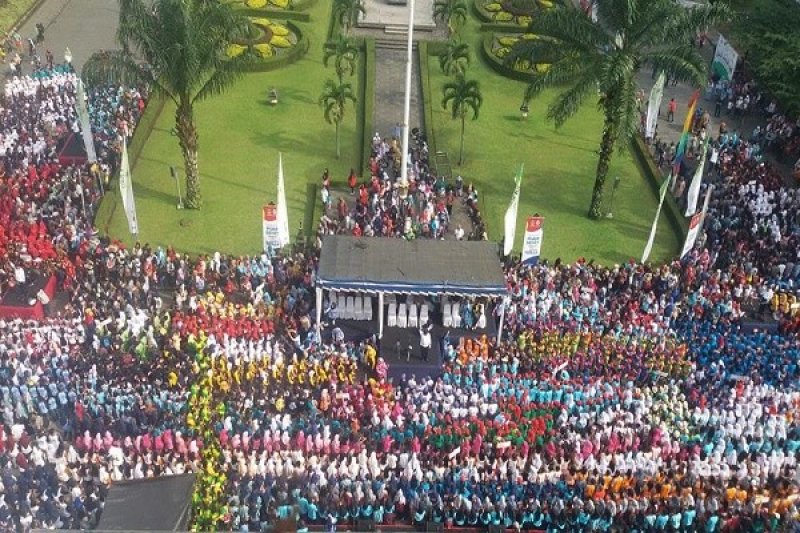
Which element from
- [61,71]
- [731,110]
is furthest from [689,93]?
[61,71]

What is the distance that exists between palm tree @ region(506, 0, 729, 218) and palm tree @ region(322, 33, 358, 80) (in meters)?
10.7

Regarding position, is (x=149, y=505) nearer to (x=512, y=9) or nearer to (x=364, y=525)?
(x=364, y=525)

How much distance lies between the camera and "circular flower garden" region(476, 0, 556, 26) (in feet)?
165

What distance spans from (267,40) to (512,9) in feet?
51.2

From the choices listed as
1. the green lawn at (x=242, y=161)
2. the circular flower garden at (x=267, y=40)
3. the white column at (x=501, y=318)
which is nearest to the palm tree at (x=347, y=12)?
the circular flower garden at (x=267, y=40)

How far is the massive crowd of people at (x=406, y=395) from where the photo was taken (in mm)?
21312

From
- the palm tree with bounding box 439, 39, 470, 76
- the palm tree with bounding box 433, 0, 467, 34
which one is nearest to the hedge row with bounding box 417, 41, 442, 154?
the palm tree with bounding box 439, 39, 470, 76

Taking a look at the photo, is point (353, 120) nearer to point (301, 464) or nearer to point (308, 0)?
point (308, 0)

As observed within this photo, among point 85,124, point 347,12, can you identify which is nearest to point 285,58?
point 347,12

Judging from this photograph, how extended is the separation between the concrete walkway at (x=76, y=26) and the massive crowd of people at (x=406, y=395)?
17.6 meters

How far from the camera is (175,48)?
2859cm

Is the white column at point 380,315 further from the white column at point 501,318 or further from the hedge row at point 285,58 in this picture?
the hedge row at point 285,58

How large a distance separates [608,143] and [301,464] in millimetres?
17664

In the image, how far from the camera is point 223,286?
28188mm
